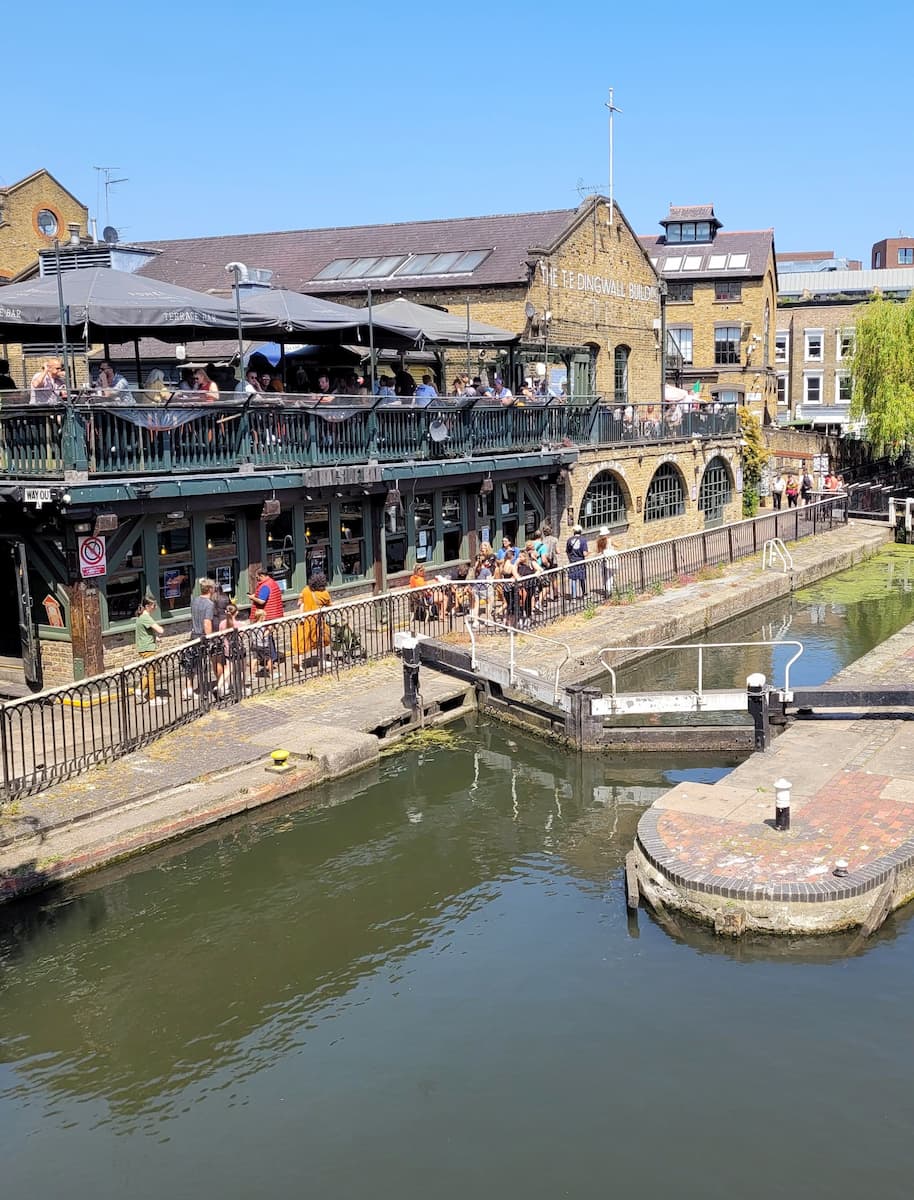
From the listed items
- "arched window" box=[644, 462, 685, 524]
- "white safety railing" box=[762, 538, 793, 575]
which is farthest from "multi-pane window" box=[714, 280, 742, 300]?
"white safety railing" box=[762, 538, 793, 575]

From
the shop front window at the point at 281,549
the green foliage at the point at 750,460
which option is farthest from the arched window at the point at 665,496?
the shop front window at the point at 281,549

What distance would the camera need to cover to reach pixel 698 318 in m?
49.1

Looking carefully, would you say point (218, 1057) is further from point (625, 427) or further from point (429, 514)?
point (625, 427)

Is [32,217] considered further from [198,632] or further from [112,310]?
[198,632]

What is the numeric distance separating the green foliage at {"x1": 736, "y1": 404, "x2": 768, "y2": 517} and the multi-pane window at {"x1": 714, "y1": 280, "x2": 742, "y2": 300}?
1506 centimetres

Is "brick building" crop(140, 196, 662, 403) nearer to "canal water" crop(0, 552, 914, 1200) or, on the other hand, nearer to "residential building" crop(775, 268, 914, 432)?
"canal water" crop(0, 552, 914, 1200)

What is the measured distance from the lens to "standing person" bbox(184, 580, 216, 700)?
14.0m

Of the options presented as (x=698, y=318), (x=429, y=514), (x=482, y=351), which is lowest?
(x=429, y=514)

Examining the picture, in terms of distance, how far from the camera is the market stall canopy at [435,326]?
65.7 ft

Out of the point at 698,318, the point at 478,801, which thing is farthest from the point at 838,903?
the point at 698,318

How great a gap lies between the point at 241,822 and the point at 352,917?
2.23m

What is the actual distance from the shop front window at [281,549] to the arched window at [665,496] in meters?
12.6

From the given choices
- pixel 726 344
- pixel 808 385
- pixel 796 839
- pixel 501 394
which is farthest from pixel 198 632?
pixel 808 385

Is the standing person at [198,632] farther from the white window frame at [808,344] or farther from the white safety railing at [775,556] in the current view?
the white window frame at [808,344]
